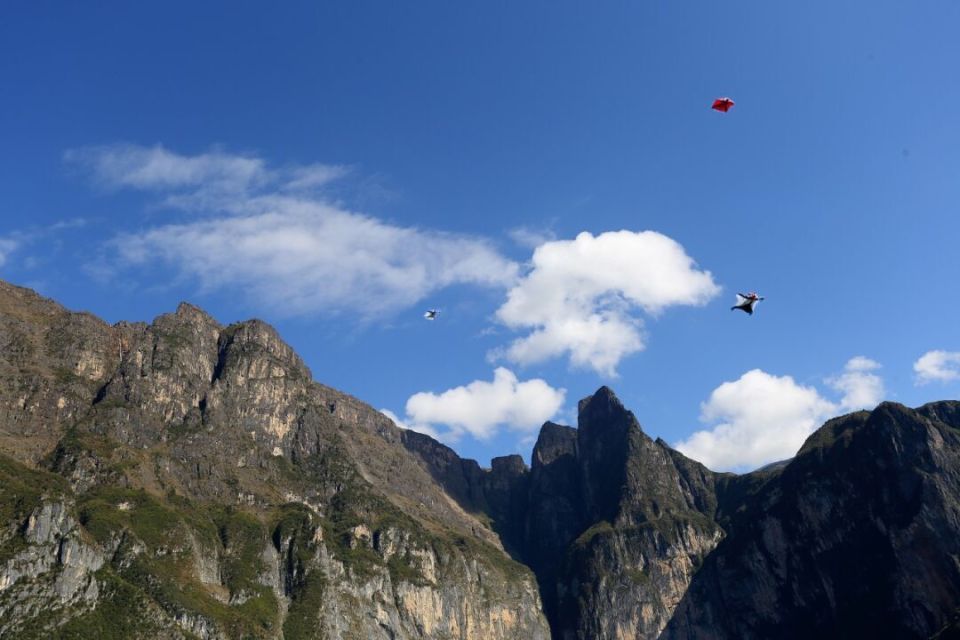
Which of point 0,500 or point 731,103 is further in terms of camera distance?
point 0,500

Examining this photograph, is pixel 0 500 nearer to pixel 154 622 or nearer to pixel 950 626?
pixel 154 622

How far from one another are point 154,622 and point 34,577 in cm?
2788

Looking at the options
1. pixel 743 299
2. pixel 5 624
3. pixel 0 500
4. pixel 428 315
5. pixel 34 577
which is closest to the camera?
pixel 743 299

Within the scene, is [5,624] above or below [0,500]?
below

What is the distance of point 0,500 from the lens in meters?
195

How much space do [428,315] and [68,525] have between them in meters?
133

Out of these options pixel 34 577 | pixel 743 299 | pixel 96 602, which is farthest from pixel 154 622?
pixel 743 299

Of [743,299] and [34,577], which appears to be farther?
[34,577]

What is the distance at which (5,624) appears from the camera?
167625mm

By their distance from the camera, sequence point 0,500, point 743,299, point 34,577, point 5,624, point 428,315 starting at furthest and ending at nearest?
point 0,500 → point 34,577 → point 5,624 → point 428,315 → point 743,299

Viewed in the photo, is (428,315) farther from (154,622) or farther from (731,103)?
(154,622)

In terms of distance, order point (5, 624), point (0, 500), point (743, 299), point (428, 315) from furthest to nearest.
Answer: point (0, 500) → point (5, 624) → point (428, 315) → point (743, 299)

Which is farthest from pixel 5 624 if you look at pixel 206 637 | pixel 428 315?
pixel 428 315

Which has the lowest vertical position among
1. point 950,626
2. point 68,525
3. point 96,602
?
point 950,626
